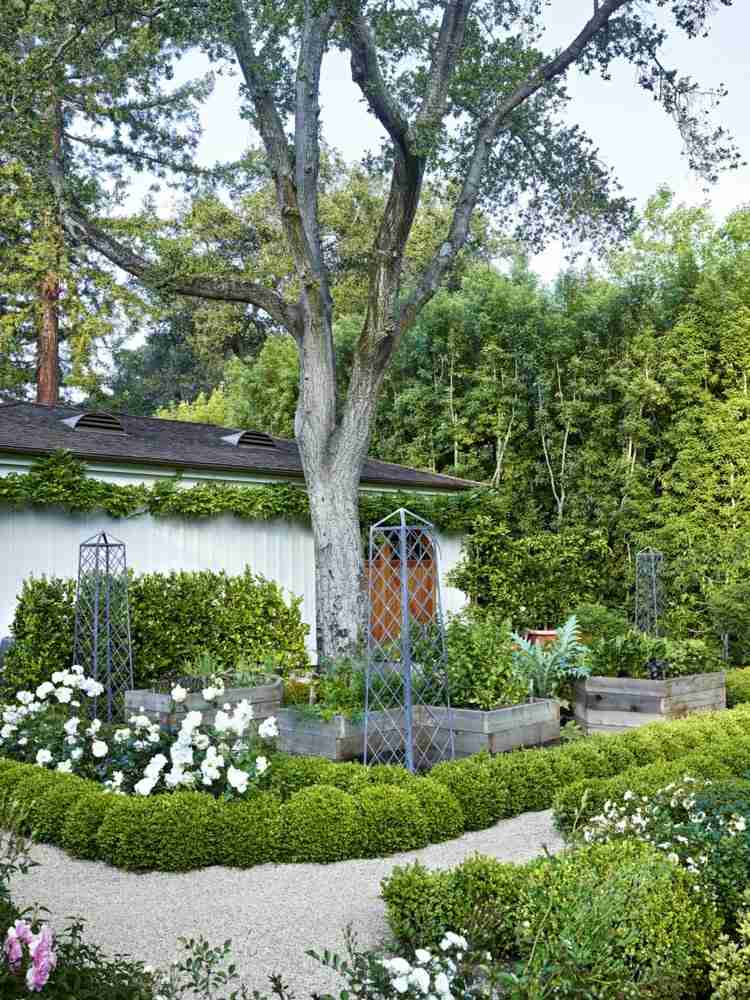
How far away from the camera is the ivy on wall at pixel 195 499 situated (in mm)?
9539

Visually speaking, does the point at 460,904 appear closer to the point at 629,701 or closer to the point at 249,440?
the point at 629,701

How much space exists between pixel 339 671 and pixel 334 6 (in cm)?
739

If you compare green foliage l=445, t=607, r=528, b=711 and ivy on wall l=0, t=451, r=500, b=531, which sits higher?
ivy on wall l=0, t=451, r=500, b=531

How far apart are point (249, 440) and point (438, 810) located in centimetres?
834

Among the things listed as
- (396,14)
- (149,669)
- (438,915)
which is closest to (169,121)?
(396,14)

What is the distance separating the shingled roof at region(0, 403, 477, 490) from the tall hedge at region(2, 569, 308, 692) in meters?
1.36

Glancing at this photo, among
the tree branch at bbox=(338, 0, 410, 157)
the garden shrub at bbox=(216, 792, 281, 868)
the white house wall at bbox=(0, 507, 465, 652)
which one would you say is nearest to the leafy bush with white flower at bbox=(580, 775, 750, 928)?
the garden shrub at bbox=(216, 792, 281, 868)

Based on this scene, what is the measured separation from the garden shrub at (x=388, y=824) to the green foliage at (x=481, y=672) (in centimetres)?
188

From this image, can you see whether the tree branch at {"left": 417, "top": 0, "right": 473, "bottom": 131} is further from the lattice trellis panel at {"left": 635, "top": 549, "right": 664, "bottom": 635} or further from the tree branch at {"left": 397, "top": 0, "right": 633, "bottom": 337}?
the lattice trellis panel at {"left": 635, "top": 549, "right": 664, "bottom": 635}

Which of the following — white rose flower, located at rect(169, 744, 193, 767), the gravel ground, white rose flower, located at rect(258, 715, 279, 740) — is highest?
white rose flower, located at rect(258, 715, 279, 740)

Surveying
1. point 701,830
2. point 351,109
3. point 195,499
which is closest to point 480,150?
point 351,109

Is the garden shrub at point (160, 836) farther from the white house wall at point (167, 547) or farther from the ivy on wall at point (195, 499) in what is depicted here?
the ivy on wall at point (195, 499)

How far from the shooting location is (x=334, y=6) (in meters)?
10.3

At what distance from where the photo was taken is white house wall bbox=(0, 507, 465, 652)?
9.48m
